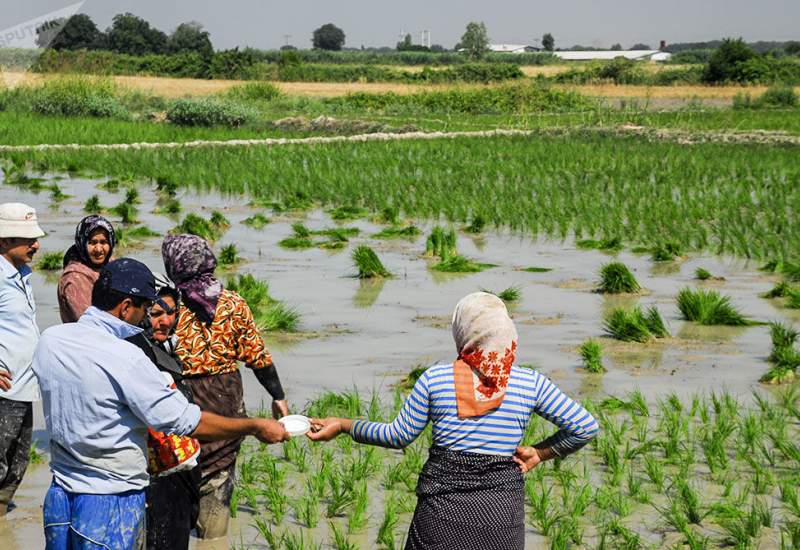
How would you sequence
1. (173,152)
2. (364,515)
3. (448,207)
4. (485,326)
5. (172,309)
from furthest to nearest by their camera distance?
1. (173,152)
2. (448,207)
3. (364,515)
4. (172,309)
5. (485,326)

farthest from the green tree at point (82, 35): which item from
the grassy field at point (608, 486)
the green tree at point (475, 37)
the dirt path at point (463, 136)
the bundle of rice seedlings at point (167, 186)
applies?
the grassy field at point (608, 486)

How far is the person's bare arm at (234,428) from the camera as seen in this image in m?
3.41

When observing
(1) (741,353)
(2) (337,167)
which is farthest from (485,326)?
(2) (337,167)

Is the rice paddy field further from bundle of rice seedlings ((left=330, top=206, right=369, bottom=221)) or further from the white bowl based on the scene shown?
the white bowl

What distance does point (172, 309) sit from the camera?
382 cm

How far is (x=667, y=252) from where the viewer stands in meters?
12.6

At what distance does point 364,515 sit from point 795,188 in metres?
13.5

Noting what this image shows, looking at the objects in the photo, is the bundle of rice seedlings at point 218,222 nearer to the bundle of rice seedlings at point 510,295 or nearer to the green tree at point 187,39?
the bundle of rice seedlings at point 510,295

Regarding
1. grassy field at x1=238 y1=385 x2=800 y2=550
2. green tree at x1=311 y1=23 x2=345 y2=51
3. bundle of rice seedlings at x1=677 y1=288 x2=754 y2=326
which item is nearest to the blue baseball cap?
grassy field at x1=238 y1=385 x2=800 y2=550

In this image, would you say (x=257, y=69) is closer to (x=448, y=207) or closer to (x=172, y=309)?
(x=448, y=207)

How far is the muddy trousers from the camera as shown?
501 centimetres

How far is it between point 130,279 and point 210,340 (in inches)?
44.8

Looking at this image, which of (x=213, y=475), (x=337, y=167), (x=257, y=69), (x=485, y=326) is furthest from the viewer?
(x=257, y=69)

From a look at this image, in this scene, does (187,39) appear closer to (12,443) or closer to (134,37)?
(134,37)
